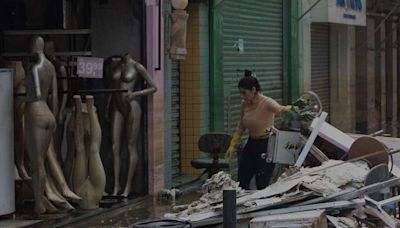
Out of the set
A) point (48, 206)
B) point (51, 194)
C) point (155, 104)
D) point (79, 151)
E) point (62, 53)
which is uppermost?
point (62, 53)

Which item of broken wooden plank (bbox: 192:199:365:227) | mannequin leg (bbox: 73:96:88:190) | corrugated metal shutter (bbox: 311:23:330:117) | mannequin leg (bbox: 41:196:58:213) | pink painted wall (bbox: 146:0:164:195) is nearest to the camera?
broken wooden plank (bbox: 192:199:365:227)

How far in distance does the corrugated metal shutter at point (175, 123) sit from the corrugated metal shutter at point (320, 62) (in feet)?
18.2

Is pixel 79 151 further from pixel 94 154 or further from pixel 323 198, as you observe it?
pixel 323 198

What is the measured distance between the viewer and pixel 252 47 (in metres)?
14.4

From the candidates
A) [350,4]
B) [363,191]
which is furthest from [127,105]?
[350,4]

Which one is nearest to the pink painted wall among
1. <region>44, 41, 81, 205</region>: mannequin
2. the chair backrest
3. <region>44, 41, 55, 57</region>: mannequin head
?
the chair backrest

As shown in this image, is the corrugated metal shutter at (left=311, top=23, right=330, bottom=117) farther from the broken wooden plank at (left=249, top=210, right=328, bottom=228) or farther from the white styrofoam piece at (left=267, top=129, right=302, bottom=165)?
the broken wooden plank at (left=249, top=210, right=328, bottom=228)

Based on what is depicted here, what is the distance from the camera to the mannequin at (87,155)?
9.27 metres

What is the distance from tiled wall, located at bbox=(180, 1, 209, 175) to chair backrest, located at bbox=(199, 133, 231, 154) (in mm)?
1509

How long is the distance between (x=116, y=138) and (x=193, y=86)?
2.58 metres

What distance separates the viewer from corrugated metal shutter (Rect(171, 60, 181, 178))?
12195 millimetres

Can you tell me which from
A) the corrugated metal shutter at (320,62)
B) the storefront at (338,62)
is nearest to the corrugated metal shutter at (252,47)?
the storefront at (338,62)

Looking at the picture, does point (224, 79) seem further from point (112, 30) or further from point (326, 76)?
point (326, 76)

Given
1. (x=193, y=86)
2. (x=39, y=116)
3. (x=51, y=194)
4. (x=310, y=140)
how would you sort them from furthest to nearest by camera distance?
(x=193, y=86) < (x=51, y=194) < (x=39, y=116) < (x=310, y=140)
